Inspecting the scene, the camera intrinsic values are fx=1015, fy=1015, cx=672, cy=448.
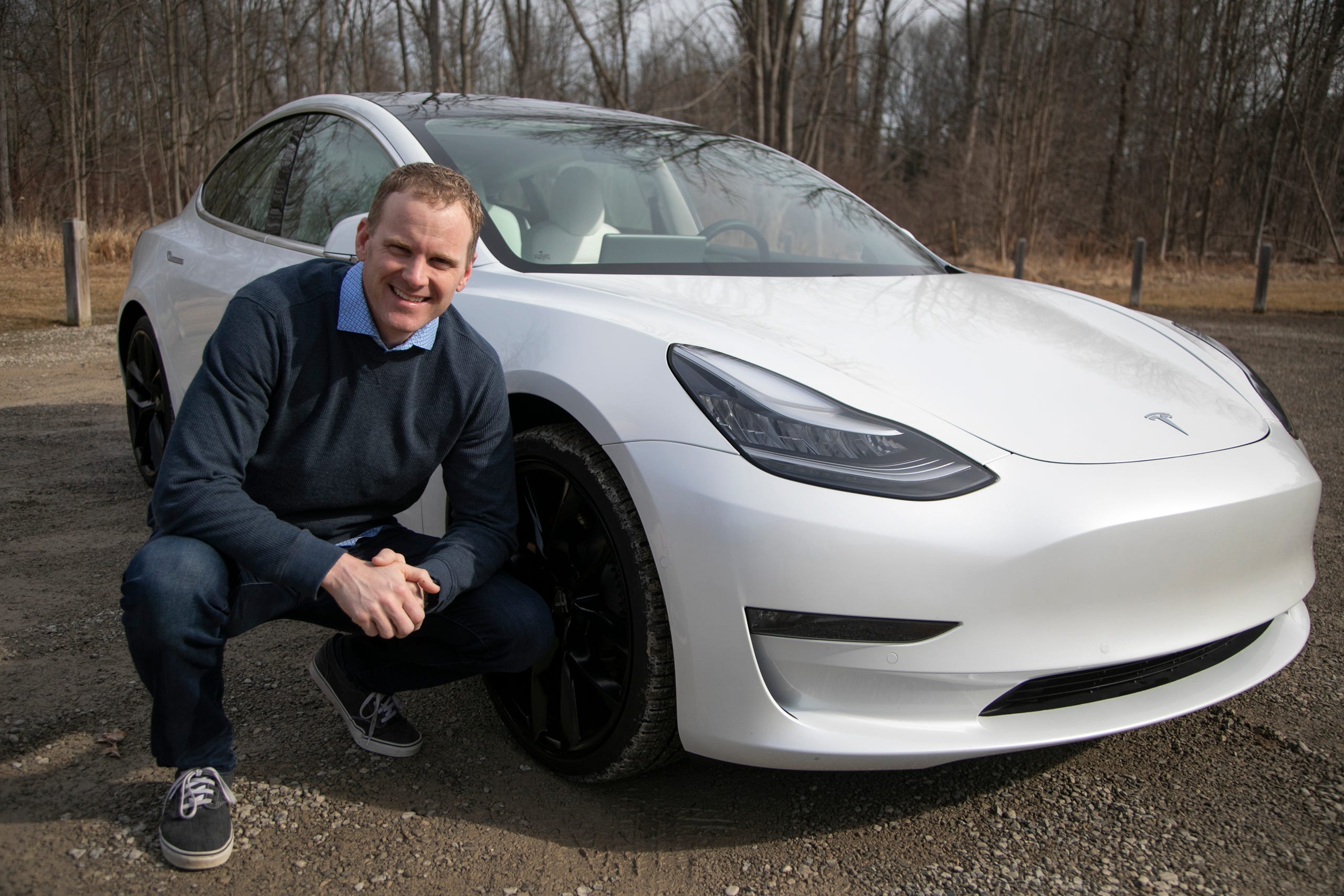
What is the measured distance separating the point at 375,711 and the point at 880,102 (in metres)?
26.1

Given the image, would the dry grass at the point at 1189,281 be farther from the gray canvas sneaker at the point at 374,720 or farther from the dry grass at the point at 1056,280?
the gray canvas sneaker at the point at 374,720

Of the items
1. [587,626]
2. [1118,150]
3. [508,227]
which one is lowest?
[587,626]

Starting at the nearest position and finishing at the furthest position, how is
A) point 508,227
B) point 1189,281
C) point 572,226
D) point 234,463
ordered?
point 234,463
point 508,227
point 572,226
point 1189,281

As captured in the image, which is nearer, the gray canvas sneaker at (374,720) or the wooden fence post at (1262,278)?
the gray canvas sneaker at (374,720)

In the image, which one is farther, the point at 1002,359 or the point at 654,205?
the point at 654,205

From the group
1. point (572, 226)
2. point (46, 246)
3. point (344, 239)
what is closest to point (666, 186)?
point (572, 226)

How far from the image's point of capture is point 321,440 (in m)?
2.03

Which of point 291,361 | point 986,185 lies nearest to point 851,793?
point 291,361

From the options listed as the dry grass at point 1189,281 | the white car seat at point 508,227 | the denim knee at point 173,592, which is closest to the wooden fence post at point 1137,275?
the dry grass at point 1189,281

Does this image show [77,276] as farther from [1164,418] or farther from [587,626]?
[1164,418]

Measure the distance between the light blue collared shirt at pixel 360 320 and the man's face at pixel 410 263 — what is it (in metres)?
0.01

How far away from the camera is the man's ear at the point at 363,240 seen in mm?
2061

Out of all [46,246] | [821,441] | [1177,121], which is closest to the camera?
[821,441]

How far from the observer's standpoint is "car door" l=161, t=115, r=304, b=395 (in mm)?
3318
